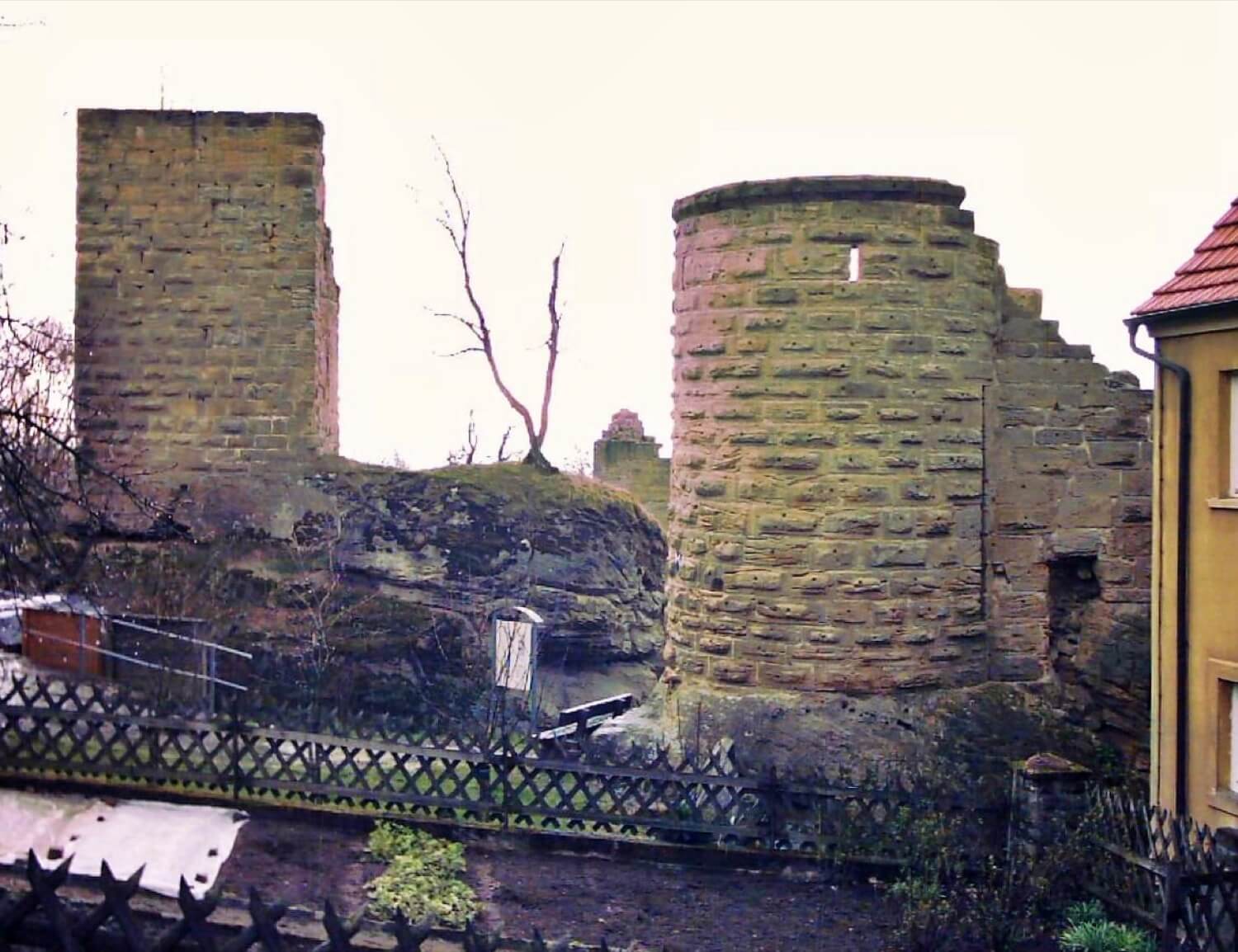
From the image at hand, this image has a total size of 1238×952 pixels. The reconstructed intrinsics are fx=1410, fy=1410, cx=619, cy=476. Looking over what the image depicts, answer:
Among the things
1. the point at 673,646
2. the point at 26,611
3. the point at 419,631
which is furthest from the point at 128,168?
the point at 673,646

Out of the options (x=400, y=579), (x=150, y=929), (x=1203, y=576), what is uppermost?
(x=1203, y=576)

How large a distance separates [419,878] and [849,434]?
181 inches

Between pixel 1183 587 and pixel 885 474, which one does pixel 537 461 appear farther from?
pixel 1183 587

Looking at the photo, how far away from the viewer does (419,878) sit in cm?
898

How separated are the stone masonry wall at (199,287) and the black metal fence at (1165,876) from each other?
371 inches

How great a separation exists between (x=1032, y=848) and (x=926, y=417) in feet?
11.7

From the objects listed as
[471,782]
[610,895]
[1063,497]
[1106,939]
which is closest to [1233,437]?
[1063,497]

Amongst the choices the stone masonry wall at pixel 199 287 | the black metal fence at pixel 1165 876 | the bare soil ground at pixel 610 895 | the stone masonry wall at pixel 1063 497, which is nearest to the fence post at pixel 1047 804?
the black metal fence at pixel 1165 876

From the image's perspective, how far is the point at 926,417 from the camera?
1097 cm

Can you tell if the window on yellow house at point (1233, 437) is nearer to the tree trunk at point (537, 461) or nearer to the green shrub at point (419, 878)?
the green shrub at point (419, 878)

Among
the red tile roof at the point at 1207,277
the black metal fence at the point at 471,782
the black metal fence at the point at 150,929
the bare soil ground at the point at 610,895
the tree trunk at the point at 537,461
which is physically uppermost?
the red tile roof at the point at 1207,277

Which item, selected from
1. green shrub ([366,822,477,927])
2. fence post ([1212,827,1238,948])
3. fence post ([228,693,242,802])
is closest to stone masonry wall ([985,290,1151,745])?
fence post ([1212,827,1238,948])

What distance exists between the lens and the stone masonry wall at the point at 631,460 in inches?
958

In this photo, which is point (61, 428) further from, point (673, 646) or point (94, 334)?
point (673, 646)
